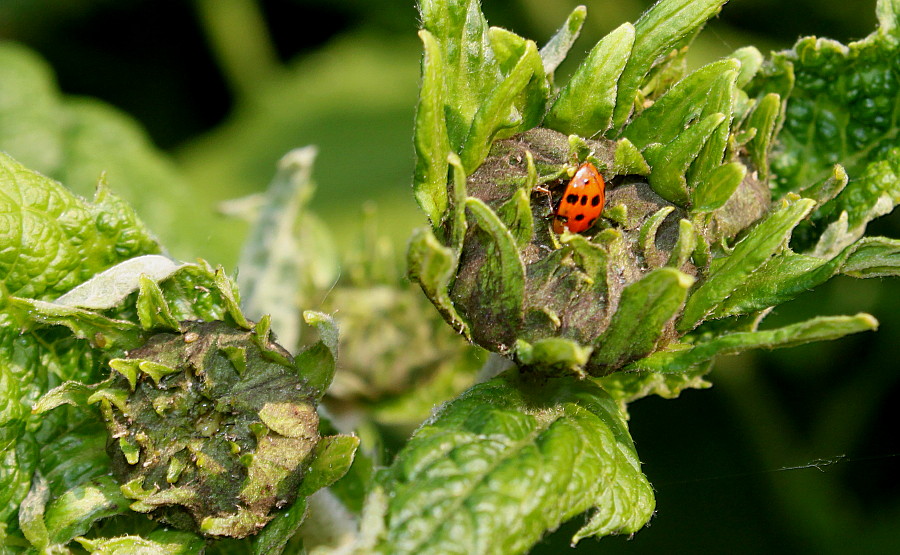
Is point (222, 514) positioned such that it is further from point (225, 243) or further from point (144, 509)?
point (225, 243)

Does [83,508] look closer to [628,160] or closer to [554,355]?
[554,355]

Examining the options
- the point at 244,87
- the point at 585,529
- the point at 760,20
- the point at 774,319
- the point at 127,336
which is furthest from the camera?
the point at 244,87

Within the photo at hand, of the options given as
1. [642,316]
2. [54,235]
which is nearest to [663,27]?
[642,316]

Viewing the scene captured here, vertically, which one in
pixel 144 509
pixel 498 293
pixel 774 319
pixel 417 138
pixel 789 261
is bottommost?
pixel 774 319

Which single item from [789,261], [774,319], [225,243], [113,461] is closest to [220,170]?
[225,243]

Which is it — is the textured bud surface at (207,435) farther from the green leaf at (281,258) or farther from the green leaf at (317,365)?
the green leaf at (281,258)

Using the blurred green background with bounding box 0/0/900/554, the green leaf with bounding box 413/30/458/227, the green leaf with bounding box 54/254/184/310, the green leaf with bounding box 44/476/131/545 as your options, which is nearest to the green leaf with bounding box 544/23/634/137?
the green leaf with bounding box 413/30/458/227
